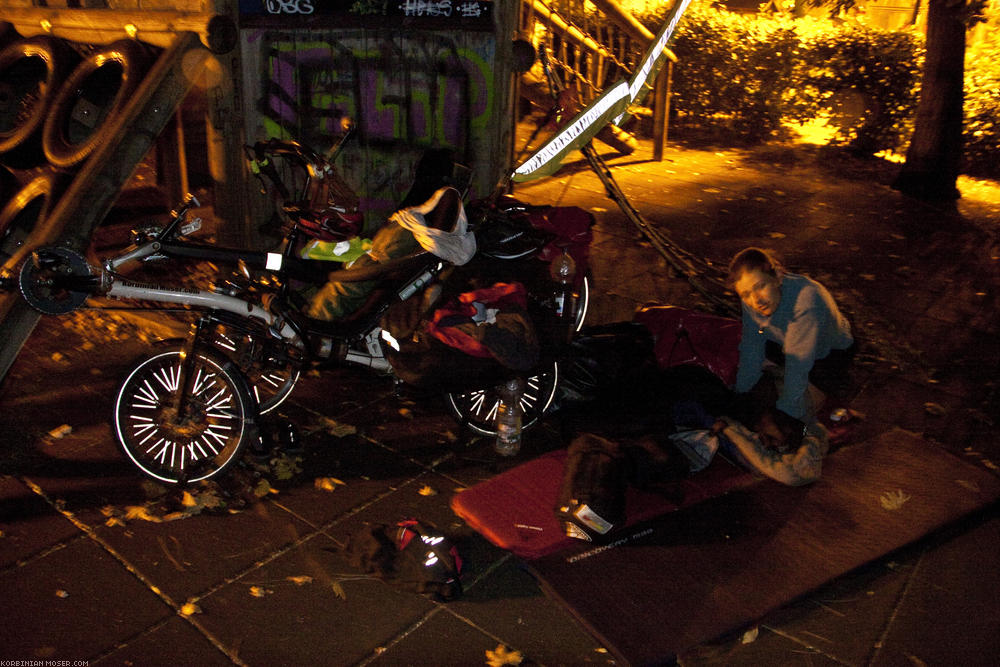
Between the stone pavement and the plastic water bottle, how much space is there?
0.44 ft

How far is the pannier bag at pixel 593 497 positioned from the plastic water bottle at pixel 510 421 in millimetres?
793

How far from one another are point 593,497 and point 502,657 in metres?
1.01

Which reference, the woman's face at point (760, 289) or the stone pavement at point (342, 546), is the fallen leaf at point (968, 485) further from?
the woman's face at point (760, 289)

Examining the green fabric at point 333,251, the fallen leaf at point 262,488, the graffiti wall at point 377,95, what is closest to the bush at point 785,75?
the graffiti wall at point 377,95

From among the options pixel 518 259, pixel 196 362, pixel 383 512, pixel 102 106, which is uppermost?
pixel 102 106

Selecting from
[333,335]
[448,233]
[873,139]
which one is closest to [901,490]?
[448,233]

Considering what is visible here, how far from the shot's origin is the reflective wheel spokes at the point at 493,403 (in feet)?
18.5

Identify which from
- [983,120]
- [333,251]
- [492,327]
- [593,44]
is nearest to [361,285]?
[333,251]

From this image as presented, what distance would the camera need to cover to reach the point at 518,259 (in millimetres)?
5676

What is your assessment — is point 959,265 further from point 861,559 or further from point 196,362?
point 196,362

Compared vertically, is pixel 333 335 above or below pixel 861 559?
above

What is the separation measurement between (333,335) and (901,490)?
355 centimetres

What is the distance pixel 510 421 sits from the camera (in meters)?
5.50

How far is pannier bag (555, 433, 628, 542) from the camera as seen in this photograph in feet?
14.9
